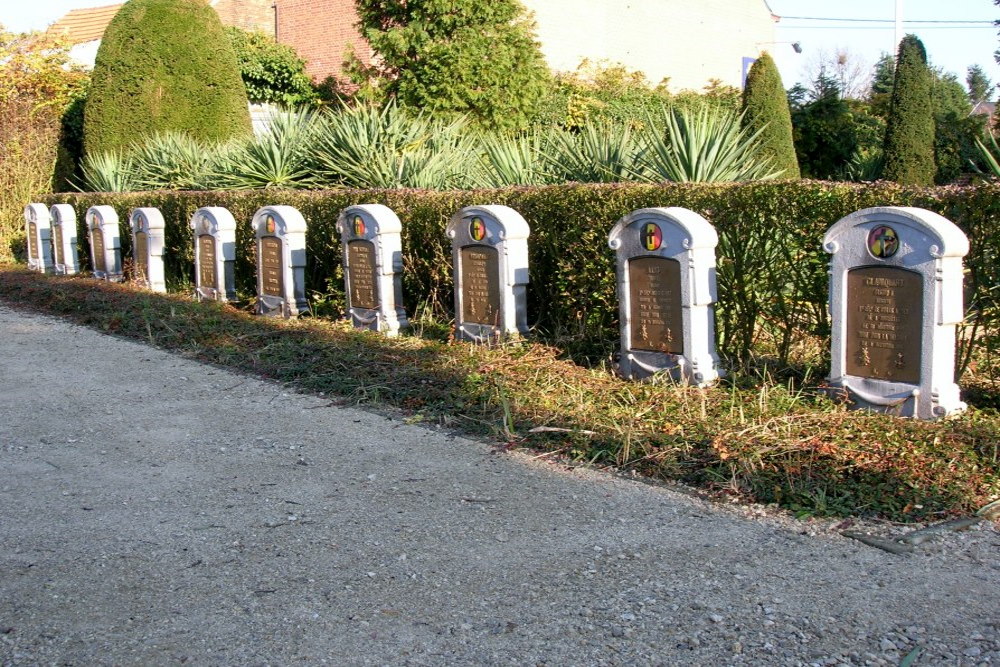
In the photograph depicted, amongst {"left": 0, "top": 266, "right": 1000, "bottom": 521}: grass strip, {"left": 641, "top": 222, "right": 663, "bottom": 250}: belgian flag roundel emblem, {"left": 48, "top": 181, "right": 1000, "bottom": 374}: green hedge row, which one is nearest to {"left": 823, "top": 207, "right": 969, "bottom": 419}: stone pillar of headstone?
{"left": 0, "top": 266, "right": 1000, "bottom": 521}: grass strip

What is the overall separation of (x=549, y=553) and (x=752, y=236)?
3615mm

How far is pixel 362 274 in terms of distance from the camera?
982cm

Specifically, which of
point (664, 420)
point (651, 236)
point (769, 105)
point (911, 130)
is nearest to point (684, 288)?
point (651, 236)

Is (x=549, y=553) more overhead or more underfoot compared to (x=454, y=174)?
more underfoot

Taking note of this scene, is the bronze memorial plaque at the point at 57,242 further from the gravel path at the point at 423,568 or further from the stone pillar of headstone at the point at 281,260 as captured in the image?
the gravel path at the point at 423,568

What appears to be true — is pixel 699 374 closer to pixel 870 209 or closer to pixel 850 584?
pixel 870 209

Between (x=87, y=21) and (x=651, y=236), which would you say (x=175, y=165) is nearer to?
(x=651, y=236)

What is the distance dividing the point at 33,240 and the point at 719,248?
13.5 m

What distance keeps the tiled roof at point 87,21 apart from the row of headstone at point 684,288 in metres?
30.6

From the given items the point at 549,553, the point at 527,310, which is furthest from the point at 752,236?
the point at 549,553

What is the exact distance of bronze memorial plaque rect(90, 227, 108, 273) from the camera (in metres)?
14.8

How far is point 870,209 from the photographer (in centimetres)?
599

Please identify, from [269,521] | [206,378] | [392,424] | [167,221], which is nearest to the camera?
[269,521]

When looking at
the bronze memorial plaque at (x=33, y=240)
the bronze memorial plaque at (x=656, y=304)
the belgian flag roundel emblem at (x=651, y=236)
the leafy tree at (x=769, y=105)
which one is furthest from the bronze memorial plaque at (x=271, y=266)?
the leafy tree at (x=769, y=105)
